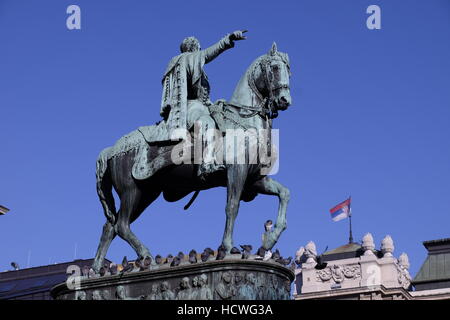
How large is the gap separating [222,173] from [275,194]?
1.34m

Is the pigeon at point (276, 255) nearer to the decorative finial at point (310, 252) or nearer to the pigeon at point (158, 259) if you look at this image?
the pigeon at point (158, 259)

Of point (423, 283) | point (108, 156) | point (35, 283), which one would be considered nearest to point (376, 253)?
point (423, 283)

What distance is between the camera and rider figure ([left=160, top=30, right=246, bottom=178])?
21.5 meters

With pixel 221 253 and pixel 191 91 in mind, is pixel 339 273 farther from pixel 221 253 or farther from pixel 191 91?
pixel 221 253

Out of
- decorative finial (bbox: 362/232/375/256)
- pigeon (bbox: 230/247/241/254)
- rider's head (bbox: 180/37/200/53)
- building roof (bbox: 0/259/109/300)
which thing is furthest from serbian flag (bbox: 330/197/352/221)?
pigeon (bbox: 230/247/241/254)

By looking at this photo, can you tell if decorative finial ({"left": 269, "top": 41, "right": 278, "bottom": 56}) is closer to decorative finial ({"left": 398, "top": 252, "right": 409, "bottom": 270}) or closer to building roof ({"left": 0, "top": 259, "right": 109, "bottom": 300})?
building roof ({"left": 0, "top": 259, "right": 109, "bottom": 300})

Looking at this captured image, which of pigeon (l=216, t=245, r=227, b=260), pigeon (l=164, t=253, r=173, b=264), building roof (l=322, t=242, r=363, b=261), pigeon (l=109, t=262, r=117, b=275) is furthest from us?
building roof (l=322, t=242, r=363, b=261)

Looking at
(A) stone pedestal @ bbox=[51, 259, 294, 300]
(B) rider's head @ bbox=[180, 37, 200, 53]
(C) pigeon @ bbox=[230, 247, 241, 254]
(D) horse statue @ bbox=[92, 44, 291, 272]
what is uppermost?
(B) rider's head @ bbox=[180, 37, 200, 53]

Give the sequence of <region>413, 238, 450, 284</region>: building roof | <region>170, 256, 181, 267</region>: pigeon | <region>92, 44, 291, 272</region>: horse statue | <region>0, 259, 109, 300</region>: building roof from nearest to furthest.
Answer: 1. <region>170, 256, 181, 267</region>: pigeon
2. <region>92, 44, 291, 272</region>: horse statue
3. <region>0, 259, 109, 300</region>: building roof
4. <region>413, 238, 450, 284</region>: building roof

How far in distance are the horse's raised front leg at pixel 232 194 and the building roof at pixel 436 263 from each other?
181 feet

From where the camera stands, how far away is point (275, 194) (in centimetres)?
2167

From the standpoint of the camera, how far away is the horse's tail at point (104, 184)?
23.2 m

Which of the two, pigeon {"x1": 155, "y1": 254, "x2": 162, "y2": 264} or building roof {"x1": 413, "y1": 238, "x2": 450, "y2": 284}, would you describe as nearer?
pigeon {"x1": 155, "y1": 254, "x2": 162, "y2": 264}

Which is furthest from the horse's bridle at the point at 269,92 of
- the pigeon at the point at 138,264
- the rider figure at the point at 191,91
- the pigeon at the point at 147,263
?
the pigeon at the point at 138,264
